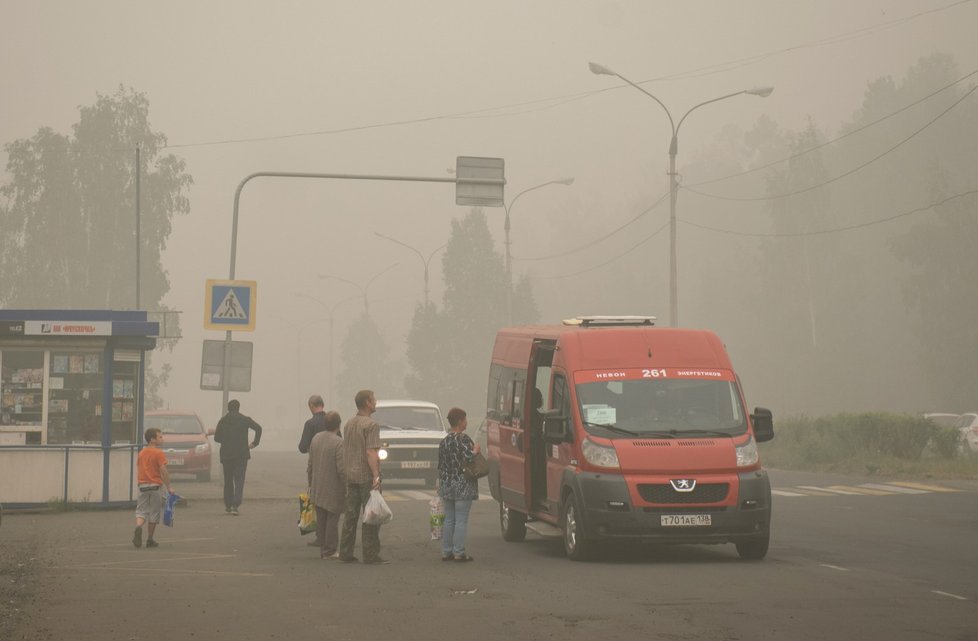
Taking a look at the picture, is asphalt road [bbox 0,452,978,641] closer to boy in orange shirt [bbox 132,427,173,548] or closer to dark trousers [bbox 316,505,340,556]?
boy in orange shirt [bbox 132,427,173,548]

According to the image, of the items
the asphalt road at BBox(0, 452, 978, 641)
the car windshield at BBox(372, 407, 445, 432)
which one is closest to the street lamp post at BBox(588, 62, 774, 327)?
the car windshield at BBox(372, 407, 445, 432)

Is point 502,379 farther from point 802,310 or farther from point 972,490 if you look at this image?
point 802,310

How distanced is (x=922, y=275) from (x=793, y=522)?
60232mm

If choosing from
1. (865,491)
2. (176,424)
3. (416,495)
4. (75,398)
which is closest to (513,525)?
(75,398)

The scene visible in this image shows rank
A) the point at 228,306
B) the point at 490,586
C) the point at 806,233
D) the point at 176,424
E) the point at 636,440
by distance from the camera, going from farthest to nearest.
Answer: the point at 806,233 → the point at 176,424 → the point at 228,306 → the point at 636,440 → the point at 490,586

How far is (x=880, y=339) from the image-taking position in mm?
95812

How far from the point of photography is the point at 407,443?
30.9 metres

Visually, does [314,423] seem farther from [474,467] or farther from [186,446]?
[186,446]

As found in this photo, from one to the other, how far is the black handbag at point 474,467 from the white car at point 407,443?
570 inches

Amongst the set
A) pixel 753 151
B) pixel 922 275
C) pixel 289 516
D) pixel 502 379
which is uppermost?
pixel 753 151

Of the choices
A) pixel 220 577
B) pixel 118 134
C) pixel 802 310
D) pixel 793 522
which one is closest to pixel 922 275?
pixel 802 310

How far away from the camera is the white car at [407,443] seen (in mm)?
30766

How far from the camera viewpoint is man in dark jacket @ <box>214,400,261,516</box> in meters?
23.8

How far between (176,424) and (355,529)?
21765mm
